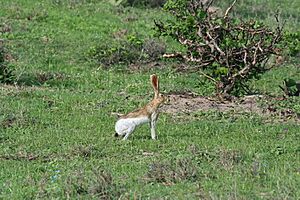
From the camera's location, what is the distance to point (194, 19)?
13.9m

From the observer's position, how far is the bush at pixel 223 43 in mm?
13555

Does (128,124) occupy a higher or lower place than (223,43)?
lower

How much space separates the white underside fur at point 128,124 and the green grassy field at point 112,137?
0.15 meters

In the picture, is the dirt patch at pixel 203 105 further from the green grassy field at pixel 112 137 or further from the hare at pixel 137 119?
the hare at pixel 137 119

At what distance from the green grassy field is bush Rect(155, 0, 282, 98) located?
2.11 feet

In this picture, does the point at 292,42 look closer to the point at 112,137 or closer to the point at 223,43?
the point at 223,43

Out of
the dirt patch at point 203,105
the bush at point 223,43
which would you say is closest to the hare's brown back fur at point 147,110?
the dirt patch at point 203,105

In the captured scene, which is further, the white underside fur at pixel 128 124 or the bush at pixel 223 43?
the bush at pixel 223 43

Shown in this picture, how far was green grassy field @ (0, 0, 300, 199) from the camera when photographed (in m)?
7.87

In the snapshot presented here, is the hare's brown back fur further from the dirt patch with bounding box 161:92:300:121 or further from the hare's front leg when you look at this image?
the dirt patch with bounding box 161:92:300:121

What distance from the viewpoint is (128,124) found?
10180 mm

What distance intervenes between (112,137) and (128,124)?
48 centimetres

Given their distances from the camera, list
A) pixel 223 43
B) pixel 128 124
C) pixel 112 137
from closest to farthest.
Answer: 1. pixel 128 124
2. pixel 112 137
3. pixel 223 43

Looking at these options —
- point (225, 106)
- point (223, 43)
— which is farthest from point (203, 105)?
point (223, 43)
